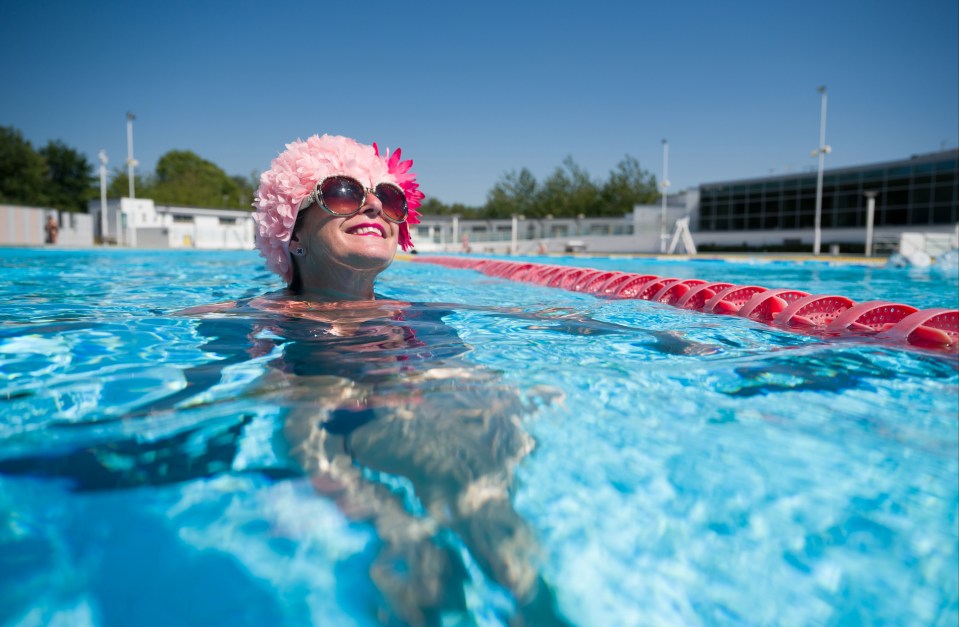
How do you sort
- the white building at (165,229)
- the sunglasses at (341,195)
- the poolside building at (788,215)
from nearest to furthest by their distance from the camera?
the sunglasses at (341,195), the poolside building at (788,215), the white building at (165,229)

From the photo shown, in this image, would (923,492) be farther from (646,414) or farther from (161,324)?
(161,324)

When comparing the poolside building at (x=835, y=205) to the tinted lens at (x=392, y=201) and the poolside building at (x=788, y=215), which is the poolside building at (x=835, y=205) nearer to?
the poolside building at (x=788, y=215)

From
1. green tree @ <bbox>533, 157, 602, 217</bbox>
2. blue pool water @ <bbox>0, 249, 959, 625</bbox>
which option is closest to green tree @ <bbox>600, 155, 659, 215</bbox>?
green tree @ <bbox>533, 157, 602, 217</bbox>

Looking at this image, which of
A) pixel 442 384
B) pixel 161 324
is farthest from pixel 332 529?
pixel 161 324

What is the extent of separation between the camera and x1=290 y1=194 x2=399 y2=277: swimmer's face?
11.1 ft

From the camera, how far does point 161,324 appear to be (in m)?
2.96

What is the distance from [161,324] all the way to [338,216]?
1.08 m

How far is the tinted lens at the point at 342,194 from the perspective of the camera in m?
3.34

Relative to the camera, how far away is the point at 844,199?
33906mm

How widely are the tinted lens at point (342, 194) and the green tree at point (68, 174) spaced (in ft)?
197

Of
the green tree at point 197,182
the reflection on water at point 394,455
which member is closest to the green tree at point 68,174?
the green tree at point 197,182

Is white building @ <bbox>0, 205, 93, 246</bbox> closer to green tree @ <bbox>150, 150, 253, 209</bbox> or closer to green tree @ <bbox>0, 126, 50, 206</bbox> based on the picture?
green tree @ <bbox>0, 126, 50, 206</bbox>

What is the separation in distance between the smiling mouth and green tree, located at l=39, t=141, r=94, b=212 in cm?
6013

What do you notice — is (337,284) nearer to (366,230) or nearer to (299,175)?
(366,230)
